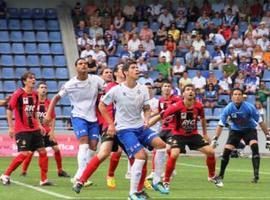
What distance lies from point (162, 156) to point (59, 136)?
13168 millimetres

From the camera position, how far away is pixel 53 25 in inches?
1435

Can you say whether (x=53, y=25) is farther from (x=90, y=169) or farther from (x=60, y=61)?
(x=90, y=169)

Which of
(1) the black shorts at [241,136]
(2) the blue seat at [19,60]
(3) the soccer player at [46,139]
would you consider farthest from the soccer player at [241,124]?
(2) the blue seat at [19,60]

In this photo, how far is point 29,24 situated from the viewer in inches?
1427

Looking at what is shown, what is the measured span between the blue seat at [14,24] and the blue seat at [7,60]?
181 centimetres

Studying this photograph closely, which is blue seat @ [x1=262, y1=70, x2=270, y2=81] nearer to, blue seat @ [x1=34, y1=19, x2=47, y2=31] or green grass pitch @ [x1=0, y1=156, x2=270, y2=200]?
blue seat @ [x1=34, y1=19, x2=47, y2=31]

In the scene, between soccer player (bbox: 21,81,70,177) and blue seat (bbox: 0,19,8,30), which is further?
blue seat (bbox: 0,19,8,30)

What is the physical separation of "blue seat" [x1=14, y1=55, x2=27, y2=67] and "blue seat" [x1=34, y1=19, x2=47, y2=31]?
2006mm

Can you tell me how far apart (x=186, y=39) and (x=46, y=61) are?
5.52 metres

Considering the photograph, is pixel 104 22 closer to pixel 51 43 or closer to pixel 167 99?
pixel 51 43

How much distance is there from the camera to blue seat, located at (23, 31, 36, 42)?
35.6 metres

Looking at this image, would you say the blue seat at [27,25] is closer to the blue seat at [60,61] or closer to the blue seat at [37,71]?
the blue seat at [60,61]

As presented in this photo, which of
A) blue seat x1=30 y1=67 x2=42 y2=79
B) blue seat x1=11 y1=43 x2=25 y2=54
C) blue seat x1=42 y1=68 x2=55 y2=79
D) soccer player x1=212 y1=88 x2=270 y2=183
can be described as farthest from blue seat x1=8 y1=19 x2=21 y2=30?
soccer player x1=212 y1=88 x2=270 y2=183

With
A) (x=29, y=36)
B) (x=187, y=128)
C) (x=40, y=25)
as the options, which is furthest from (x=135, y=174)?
(x=40, y=25)
